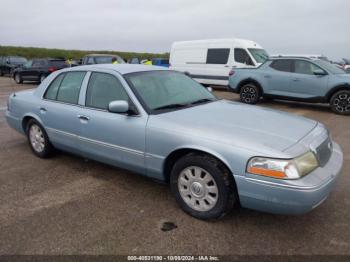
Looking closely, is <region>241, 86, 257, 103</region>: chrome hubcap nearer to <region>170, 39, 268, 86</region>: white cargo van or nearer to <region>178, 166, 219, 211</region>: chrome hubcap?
<region>170, 39, 268, 86</region>: white cargo van

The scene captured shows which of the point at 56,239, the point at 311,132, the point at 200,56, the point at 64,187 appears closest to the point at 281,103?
the point at 200,56

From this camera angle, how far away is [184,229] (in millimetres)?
3041

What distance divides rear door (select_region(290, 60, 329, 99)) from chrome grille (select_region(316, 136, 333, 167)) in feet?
21.1

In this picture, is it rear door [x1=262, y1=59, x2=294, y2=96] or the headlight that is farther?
rear door [x1=262, y1=59, x2=294, y2=96]

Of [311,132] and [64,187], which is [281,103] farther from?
[64,187]

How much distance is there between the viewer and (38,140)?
4.98 metres

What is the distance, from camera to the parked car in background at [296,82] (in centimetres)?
898

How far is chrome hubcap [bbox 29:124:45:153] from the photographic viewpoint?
4.92 metres

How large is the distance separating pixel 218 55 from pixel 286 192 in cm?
1237

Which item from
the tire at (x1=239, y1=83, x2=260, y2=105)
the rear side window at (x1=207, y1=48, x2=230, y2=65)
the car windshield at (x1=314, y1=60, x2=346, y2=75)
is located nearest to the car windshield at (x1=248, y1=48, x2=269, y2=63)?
the rear side window at (x1=207, y1=48, x2=230, y2=65)

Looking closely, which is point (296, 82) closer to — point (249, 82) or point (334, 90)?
point (334, 90)

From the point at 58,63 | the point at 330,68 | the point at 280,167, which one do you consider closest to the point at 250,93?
the point at 330,68

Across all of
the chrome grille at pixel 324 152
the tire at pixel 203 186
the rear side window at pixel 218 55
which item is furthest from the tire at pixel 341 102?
the tire at pixel 203 186

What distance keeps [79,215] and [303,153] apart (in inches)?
90.6
